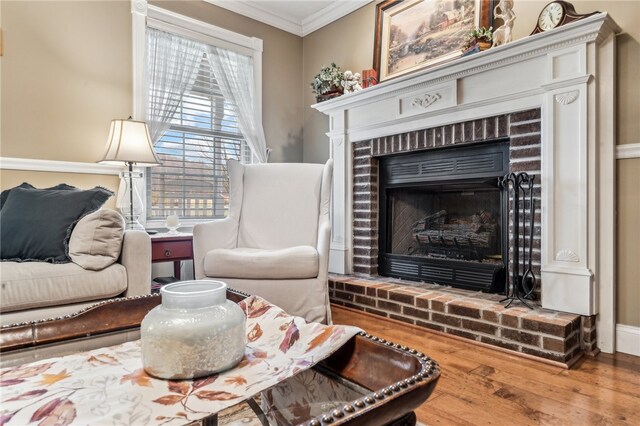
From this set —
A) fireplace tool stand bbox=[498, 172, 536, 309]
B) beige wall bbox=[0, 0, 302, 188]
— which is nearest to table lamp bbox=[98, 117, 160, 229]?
beige wall bbox=[0, 0, 302, 188]

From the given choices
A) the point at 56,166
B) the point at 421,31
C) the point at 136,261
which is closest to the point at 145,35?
the point at 56,166

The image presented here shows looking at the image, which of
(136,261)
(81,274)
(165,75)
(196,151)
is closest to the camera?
(81,274)

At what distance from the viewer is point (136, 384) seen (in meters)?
0.72

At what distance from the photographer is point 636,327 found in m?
1.90

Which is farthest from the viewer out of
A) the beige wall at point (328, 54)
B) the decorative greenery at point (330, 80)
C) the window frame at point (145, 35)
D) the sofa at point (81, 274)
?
the beige wall at point (328, 54)

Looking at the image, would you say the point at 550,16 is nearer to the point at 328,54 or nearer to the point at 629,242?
the point at 629,242

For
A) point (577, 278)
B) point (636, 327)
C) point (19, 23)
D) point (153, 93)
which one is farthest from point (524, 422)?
point (19, 23)

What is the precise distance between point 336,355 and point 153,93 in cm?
289

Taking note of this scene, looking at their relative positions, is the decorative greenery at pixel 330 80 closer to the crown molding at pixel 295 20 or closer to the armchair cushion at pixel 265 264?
the crown molding at pixel 295 20

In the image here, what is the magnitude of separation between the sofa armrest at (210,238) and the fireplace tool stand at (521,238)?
1643 mm

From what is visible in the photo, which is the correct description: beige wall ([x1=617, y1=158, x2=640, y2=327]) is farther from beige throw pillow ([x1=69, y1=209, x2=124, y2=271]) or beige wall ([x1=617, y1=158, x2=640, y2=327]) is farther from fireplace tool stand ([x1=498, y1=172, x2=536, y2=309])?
beige throw pillow ([x1=69, y1=209, x2=124, y2=271])

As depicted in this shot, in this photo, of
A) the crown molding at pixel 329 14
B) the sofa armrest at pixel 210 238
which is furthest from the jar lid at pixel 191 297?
the crown molding at pixel 329 14

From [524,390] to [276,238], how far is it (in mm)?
1598

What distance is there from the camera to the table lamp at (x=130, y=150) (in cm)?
246
